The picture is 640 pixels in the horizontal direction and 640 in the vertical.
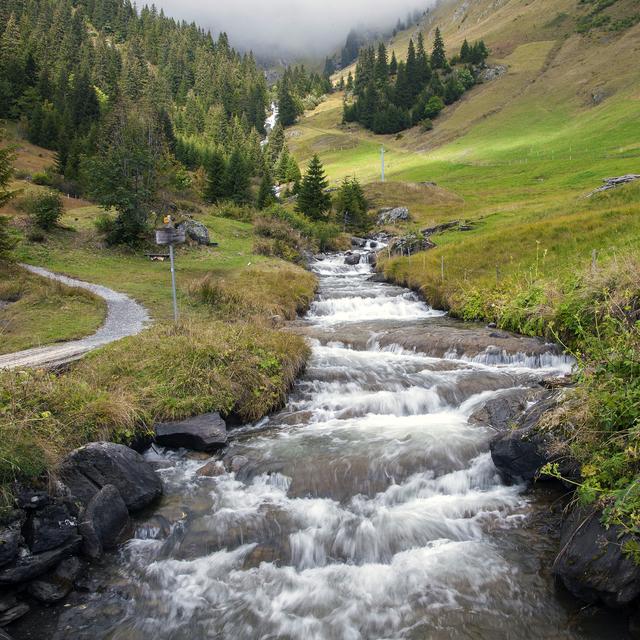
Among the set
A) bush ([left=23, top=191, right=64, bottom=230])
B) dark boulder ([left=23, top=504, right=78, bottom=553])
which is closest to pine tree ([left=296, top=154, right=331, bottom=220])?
bush ([left=23, top=191, right=64, bottom=230])

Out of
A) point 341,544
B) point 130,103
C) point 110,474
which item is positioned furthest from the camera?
point 130,103

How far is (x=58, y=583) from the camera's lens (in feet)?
23.2

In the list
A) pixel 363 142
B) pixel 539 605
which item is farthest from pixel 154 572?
pixel 363 142

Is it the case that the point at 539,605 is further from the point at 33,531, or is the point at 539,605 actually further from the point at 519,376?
the point at 519,376

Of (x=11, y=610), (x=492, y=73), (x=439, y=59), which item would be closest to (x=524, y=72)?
(x=492, y=73)

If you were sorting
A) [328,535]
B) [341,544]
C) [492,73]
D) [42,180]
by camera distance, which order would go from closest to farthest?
1. [341,544]
2. [328,535]
3. [42,180]
4. [492,73]

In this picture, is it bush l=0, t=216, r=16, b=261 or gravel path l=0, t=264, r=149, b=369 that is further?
bush l=0, t=216, r=16, b=261

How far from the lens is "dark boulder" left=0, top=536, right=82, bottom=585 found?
6604 mm

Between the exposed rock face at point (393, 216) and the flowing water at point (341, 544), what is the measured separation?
1784 inches

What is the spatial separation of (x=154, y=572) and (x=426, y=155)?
100800 mm

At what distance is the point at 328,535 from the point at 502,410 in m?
5.70

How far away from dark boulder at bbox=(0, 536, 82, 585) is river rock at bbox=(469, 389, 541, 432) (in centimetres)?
886

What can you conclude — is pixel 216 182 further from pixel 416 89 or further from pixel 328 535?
pixel 416 89

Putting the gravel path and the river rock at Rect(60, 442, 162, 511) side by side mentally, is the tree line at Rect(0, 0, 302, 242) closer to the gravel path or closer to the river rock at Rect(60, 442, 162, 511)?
the gravel path
